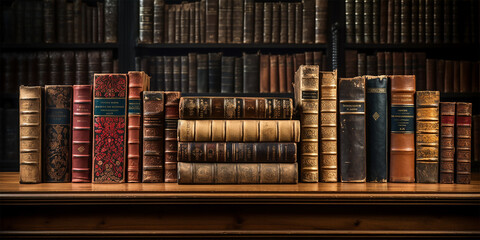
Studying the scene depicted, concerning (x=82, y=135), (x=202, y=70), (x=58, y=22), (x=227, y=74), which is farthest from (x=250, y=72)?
(x=82, y=135)

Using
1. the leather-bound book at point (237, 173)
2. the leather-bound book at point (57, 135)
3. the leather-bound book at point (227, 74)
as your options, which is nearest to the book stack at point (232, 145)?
the leather-bound book at point (237, 173)

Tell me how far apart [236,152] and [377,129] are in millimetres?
423

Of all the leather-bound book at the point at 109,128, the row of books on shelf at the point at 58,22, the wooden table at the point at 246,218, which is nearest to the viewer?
the wooden table at the point at 246,218

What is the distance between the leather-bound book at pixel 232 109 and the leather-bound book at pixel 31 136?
1.39 ft

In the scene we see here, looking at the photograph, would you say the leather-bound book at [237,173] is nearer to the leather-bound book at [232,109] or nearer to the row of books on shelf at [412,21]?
the leather-bound book at [232,109]

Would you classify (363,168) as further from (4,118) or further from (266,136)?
(4,118)

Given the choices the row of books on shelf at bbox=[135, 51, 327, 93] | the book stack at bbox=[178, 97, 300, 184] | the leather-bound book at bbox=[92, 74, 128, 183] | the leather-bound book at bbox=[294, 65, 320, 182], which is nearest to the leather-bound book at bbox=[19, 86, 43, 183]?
the leather-bound book at bbox=[92, 74, 128, 183]

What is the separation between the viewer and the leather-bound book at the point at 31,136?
108cm

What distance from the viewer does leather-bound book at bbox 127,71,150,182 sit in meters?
1.09

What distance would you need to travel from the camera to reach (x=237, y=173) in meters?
1.04

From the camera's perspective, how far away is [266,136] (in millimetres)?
1047

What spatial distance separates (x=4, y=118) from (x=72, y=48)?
0.62 m

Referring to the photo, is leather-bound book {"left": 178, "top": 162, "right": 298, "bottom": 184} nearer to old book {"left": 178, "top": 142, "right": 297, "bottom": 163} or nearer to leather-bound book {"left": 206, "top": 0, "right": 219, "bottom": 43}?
old book {"left": 178, "top": 142, "right": 297, "bottom": 163}
